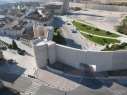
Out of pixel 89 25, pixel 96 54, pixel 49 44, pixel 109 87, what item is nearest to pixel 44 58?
pixel 49 44

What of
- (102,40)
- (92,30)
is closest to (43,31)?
(102,40)

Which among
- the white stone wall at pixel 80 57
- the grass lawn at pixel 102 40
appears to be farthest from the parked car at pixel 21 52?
A: the grass lawn at pixel 102 40

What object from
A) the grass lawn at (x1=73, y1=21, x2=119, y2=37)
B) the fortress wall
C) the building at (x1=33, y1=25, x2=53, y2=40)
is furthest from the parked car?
the grass lawn at (x1=73, y1=21, x2=119, y2=37)

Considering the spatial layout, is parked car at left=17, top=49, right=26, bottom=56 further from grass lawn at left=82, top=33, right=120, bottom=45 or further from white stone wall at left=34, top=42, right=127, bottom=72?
grass lawn at left=82, top=33, right=120, bottom=45

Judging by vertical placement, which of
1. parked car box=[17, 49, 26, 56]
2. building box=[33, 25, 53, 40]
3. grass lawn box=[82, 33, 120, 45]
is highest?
building box=[33, 25, 53, 40]

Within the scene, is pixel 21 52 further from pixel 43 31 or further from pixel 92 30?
pixel 92 30

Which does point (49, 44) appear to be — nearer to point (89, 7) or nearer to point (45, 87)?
point (45, 87)

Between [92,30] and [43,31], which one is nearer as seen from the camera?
[43,31]

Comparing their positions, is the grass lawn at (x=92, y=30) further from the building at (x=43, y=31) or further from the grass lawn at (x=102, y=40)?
the building at (x=43, y=31)

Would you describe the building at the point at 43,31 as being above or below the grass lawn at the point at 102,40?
above

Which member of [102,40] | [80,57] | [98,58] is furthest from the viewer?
[102,40]

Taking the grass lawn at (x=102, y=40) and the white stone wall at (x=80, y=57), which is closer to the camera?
the white stone wall at (x=80, y=57)
